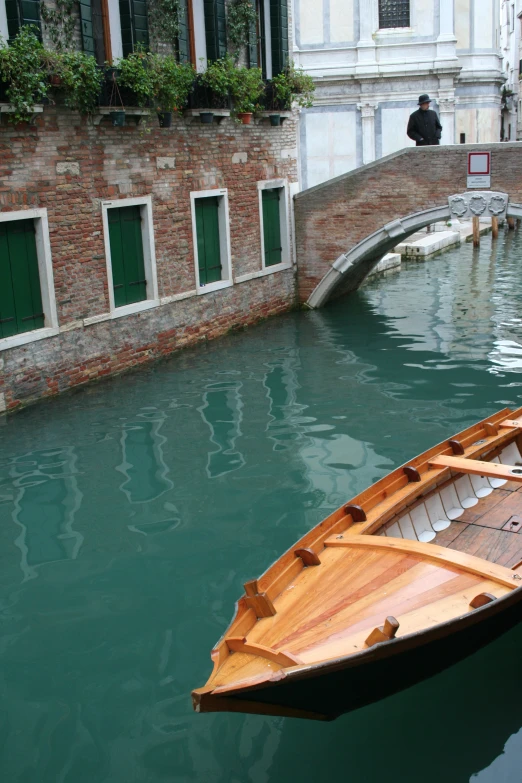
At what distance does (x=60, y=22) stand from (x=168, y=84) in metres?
1.36

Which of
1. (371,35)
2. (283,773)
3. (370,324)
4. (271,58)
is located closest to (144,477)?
(283,773)

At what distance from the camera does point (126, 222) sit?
948cm

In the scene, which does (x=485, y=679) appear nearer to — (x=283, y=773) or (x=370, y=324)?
(x=283, y=773)

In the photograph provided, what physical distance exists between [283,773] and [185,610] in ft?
4.16

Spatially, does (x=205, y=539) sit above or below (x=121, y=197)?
below

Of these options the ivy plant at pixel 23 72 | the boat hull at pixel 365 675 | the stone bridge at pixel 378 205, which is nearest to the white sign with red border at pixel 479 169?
the stone bridge at pixel 378 205

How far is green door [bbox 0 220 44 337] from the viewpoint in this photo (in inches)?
317

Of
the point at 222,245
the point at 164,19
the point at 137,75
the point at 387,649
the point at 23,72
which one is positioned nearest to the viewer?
the point at 387,649

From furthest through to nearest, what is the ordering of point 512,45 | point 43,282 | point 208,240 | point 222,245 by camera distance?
point 512,45 < point 222,245 < point 208,240 < point 43,282

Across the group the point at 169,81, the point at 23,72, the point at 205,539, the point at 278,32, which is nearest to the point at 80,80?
the point at 23,72

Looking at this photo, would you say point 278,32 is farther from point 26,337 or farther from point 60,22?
point 26,337

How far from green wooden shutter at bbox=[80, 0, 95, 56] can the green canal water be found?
3135 mm

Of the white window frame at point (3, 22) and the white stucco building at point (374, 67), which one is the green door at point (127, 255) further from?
the white stucco building at point (374, 67)

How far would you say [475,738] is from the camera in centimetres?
387
